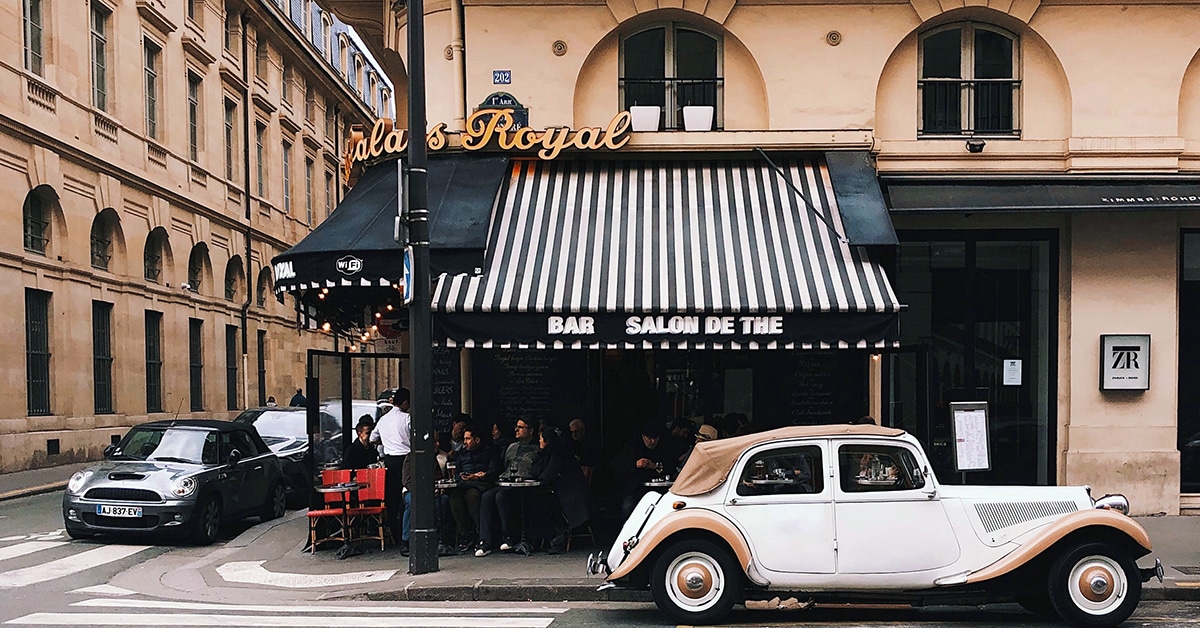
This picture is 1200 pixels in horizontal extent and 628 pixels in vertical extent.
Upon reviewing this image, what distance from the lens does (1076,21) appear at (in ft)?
46.4

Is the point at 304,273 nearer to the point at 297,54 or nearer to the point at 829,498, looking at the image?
the point at 829,498

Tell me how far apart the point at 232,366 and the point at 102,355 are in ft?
32.3

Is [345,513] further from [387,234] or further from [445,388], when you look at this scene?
[387,234]

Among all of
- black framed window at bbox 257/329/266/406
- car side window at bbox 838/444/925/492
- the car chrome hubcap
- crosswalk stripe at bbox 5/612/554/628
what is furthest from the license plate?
black framed window at bbox 257/329/266/406

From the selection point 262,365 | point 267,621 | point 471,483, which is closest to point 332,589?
point 267,621

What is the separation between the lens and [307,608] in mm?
9703

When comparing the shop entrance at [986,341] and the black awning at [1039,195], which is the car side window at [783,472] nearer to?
the black awning at [1039,195]

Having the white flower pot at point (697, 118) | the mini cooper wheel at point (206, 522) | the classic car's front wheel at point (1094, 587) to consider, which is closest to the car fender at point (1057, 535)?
the classic car's front wheel at point (1094, 587)

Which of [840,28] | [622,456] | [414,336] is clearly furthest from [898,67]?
[414,336]

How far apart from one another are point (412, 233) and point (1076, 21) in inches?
359

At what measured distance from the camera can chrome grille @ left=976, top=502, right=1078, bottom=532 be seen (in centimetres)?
862

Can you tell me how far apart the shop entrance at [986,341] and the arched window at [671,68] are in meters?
3.27

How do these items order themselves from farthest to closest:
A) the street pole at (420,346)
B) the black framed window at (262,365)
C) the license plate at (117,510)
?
the black framed window at (262,365) < the license plate at (117,510) < the street pole at (420,346)

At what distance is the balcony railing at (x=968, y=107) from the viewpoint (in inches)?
566
